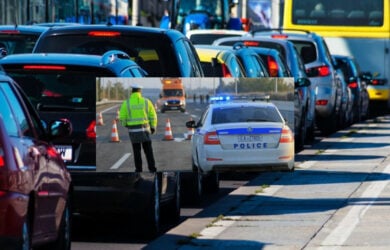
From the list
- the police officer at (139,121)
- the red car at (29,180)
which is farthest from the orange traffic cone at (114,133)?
the red car at (29,180)

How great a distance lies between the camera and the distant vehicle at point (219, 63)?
21.3 meters

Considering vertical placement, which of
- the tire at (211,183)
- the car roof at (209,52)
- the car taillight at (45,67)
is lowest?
the tire at (211,183)

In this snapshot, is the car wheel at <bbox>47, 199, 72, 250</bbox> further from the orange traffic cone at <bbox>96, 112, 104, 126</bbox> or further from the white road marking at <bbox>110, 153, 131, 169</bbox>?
the white road marking at <bbox>110, 153, 131, 169</bbox>

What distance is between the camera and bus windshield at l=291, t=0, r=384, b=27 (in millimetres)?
43781

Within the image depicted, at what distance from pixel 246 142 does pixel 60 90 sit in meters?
2.30

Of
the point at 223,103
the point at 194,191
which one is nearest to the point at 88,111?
the point at 223,103

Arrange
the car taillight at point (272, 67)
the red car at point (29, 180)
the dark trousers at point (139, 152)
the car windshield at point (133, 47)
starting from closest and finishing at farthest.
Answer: the red car at point (29, 180) → the dark trousers at point (139, 152) → the car windshield at point (133, 47) → the car taillight at point (272, 67)

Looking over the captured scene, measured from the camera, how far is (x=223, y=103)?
1446 centimetres

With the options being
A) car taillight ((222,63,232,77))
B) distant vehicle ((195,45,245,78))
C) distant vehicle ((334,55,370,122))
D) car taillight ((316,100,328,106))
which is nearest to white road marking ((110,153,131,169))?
distant vehicle ((195,45,245,78))

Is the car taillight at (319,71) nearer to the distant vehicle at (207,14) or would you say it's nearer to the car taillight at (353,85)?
the car taillight at (353,85)

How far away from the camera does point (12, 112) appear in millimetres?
10727

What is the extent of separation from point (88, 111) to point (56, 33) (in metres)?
2.96

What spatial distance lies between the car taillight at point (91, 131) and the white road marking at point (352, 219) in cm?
207

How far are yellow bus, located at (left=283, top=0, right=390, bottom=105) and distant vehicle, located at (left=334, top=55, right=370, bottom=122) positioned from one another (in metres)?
1.36
